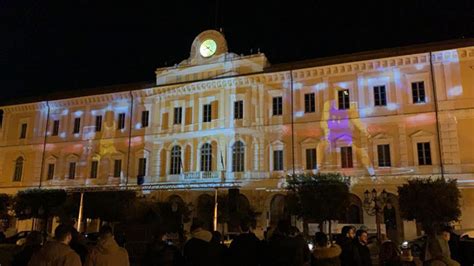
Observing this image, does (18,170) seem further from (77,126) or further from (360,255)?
(360,255)

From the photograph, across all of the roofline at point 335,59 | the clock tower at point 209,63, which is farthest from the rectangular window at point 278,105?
the clock tower at point 209,63

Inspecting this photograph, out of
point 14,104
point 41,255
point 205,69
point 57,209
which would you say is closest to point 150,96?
point 205,69

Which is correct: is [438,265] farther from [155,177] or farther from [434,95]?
[155,177]

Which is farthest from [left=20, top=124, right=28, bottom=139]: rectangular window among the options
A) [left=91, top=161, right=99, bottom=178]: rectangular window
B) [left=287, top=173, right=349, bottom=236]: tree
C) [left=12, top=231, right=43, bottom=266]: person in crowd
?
[left=12, top=231, right=43, bottom=266]: person in crowd

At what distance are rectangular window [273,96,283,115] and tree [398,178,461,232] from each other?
10657 mm

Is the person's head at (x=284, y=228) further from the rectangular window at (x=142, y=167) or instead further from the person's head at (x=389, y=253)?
the rectangular window at (x=142, y=167)

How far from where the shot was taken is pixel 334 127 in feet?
97.2

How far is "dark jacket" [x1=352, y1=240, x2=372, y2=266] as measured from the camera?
7.71 m

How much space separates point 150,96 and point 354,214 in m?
18.1

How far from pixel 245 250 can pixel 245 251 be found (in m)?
0.02

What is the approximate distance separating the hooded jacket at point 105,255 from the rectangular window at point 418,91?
1014 inches

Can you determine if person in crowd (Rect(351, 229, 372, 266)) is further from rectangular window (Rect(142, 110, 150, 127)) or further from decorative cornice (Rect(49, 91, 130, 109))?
decorative cornice (Rect(49, 91, 130, 109))

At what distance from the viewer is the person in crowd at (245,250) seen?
24.2 ft

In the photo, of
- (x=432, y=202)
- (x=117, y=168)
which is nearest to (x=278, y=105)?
(x=432, y=202)
